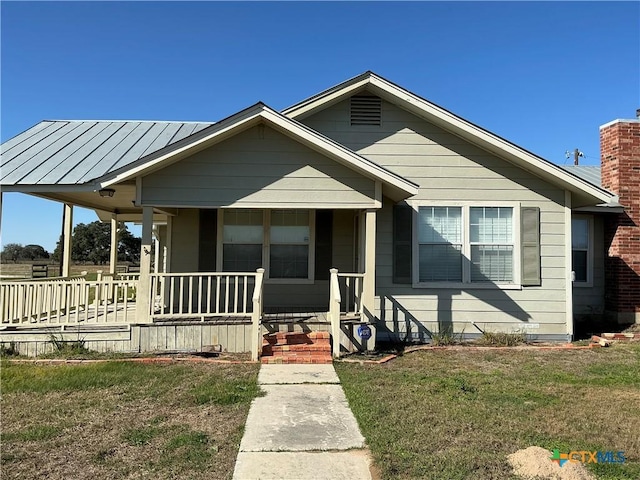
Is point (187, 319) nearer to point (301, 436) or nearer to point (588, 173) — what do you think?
point (301, 436)

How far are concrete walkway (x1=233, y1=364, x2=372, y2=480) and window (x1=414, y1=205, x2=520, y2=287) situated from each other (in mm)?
3832

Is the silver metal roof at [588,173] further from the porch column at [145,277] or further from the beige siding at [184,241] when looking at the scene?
the porch column at [145,277]

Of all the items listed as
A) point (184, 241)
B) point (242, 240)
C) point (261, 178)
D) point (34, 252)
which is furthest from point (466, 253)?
point (34, 252)

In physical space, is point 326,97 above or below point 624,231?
above

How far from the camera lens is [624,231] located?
1084 centimetres

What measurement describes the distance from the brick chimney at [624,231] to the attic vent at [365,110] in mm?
5819

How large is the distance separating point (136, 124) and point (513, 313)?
10066 mm

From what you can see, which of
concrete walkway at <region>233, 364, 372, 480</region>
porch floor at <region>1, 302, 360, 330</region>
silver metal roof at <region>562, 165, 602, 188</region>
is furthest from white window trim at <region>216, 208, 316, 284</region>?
silver metal roof at <region>562, 165, 602, 188</region>

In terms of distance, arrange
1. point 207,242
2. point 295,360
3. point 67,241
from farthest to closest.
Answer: point 67,241
point 207,242
point 295,360

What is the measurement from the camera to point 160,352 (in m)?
7.76

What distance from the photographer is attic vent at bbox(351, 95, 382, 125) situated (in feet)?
31.0

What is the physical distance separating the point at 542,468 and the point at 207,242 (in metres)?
7.47

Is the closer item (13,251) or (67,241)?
(67,241)

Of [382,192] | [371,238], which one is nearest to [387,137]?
[382,192]
